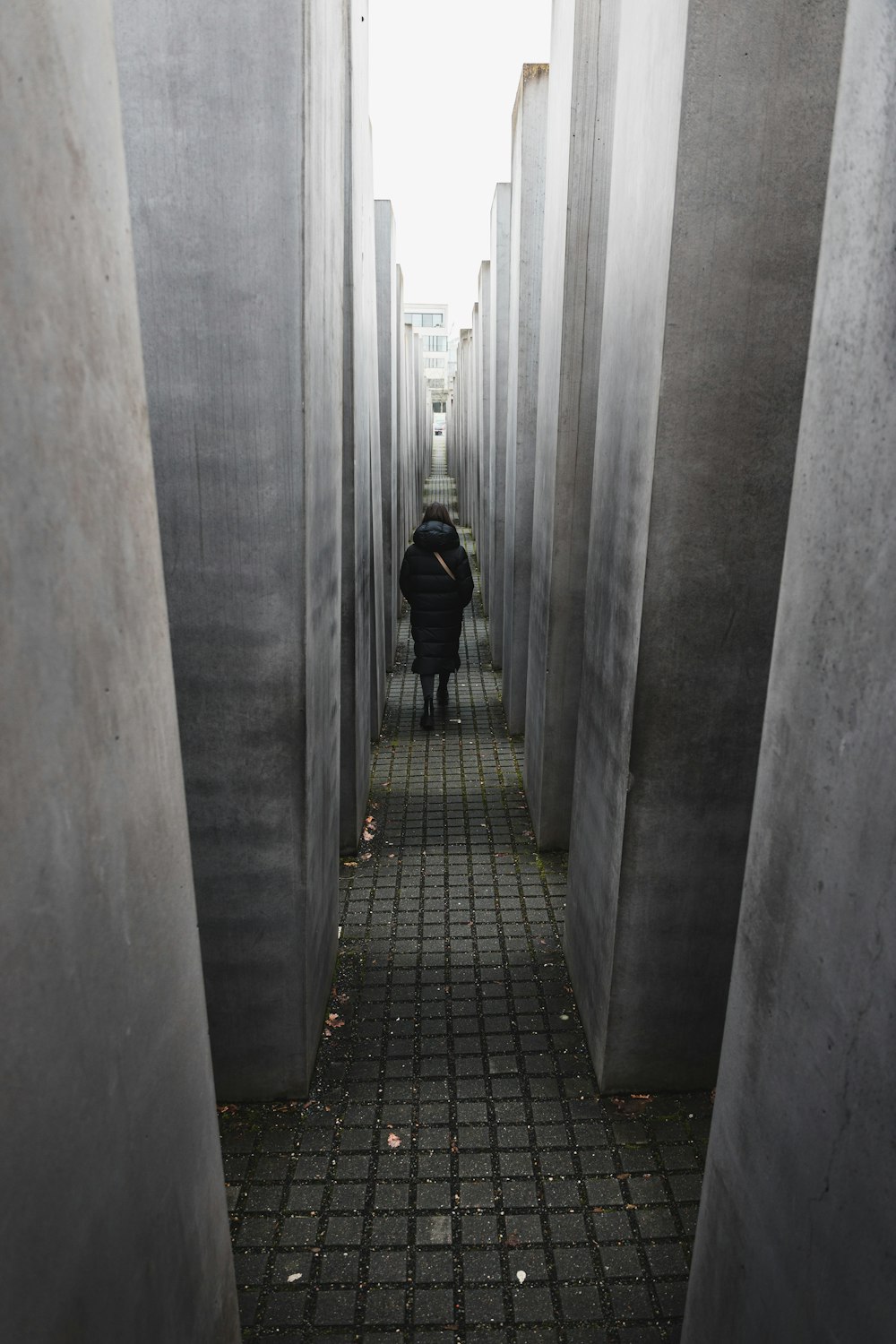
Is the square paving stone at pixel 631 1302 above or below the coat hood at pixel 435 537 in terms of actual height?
below

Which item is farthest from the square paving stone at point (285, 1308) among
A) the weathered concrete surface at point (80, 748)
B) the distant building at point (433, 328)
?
the distant building at point (433, 328)

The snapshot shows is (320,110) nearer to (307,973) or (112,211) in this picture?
(112,211)

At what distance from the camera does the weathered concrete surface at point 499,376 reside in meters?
12.5

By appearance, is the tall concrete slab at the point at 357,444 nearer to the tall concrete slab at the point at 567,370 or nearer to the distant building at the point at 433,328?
the tall concrete slab at the point at 567,370

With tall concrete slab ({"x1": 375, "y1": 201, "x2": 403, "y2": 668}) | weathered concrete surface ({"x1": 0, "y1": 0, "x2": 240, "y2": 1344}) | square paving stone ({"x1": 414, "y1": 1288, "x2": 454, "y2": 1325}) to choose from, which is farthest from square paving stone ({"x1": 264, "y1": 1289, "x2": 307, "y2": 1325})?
tall concrete slab ({"x1": 375, "y1": 201, "x2": 403, "y2": 668})

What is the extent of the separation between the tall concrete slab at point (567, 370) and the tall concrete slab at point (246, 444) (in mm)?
2041

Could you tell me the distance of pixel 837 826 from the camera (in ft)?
6.43

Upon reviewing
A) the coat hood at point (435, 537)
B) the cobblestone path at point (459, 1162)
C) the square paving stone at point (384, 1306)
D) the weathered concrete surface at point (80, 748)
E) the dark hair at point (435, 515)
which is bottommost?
the cobblestone path at point (459, 1162)

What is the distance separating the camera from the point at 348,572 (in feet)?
21.3

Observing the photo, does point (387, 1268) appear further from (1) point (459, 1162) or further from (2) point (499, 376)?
(2) point (499, 376)

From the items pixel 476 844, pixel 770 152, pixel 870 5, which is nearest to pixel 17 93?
pixel 870 5

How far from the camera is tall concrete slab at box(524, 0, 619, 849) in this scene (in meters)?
6.09

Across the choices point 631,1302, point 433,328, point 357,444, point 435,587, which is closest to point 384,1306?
point 631,1302

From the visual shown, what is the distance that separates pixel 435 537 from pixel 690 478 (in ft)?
19.5
